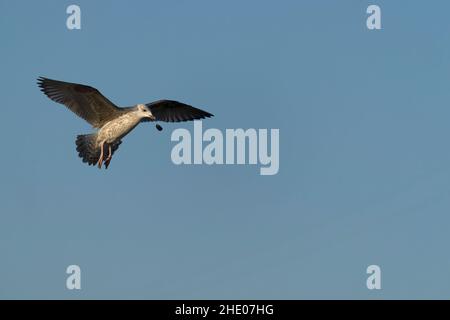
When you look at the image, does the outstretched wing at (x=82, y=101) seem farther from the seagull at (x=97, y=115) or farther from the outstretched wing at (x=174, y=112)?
the outstretched wing at (x=174, y=112)

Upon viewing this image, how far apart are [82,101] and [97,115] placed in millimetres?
308

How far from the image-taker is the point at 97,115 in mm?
12445

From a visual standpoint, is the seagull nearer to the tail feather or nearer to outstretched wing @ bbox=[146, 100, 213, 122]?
A: the tail feather

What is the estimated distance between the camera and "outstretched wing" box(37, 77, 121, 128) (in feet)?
40.1

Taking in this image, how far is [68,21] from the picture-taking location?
13734 mm

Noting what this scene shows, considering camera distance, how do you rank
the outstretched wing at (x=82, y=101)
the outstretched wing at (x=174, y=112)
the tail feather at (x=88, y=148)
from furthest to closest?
the outstretched wing at (x=174, y=112) → the tail feather at (x=88, y=148) → the outstretched wing at (x=82, y=101)

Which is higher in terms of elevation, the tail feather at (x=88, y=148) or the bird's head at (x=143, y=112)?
the bird's head at (x=143, y=112)

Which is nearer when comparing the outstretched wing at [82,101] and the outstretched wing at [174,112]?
the outstretched wing at [82,101]

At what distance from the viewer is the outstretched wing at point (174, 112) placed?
13430 mm

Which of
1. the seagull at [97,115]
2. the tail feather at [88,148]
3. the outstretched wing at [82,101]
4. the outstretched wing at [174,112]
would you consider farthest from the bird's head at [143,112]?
the outstretched wing at [174,112]
